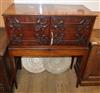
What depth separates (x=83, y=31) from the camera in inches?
59.8

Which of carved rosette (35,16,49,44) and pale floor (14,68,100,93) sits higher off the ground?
carved rosette (35,16,49,44)

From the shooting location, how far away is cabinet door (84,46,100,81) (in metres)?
1.63

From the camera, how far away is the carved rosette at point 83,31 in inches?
57.2

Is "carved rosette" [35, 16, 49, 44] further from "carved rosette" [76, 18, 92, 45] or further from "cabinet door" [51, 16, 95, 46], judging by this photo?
"carved rosette" [76, 18, 92, 45]

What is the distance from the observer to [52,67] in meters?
2.21

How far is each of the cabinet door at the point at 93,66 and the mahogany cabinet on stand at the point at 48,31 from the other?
0.07m

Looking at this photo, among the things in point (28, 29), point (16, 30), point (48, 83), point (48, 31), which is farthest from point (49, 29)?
point (48, 83)

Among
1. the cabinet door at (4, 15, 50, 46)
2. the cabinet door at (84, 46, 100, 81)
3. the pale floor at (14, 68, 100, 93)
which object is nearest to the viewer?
the cabinet door at (4, 15, 50, 46)

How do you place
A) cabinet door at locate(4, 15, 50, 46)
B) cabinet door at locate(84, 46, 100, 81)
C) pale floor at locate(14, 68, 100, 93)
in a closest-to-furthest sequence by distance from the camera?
cabinet door at locate(4, 15, 50, 46) → cabinet door at locate(84, 46, 100, 81) → pale floor at locate(14, 68, 100, 93)

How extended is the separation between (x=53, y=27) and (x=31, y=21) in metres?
0.23

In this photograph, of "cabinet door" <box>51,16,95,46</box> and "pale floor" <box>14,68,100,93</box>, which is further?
"pale floor" <box>14,68,100,93</box>

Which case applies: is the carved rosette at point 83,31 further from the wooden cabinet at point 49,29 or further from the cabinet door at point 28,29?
the cabinet door at point 28,29

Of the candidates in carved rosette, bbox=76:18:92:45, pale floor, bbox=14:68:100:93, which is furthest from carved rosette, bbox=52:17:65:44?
Result: pale floor, bbox=14:68:100:93

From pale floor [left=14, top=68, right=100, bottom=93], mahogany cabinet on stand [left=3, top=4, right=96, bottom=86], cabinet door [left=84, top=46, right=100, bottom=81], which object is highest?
mahogany cabinet on stand [left=3, top=4, right=96, bottom=86]
